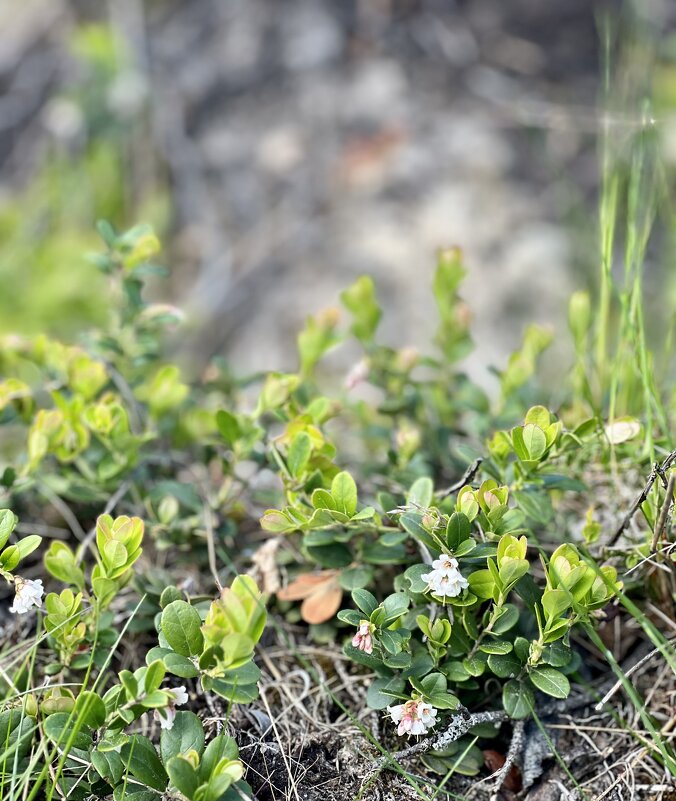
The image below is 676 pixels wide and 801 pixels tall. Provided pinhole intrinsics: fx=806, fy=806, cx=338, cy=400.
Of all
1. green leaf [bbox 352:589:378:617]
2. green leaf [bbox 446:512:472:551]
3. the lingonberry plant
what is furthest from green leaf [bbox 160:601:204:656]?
green leaf [bbox 446:512:472:551]

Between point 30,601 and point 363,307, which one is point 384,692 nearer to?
point 30,601

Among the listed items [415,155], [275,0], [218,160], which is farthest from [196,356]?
[275,0]

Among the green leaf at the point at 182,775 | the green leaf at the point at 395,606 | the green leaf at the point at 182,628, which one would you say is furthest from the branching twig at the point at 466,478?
the green leaf at the point at 182,775

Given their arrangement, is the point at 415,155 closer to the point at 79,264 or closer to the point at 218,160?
the point at 218,160


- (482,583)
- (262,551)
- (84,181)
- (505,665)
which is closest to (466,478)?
(482,583)

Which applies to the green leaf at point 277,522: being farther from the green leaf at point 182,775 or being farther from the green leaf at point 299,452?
the green leaf at point 182,775

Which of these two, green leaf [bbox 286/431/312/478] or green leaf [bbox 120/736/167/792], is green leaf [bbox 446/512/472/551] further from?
green leaf [bbox 120/736/167/792]

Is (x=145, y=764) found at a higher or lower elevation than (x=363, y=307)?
lower
